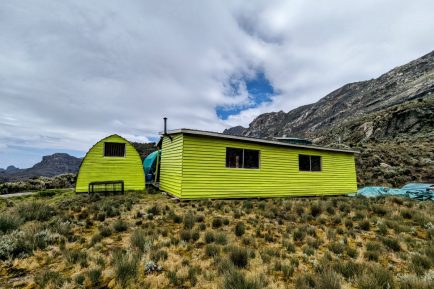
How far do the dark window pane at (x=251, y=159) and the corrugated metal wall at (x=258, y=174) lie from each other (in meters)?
0.31

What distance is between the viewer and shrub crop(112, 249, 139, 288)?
401 cm

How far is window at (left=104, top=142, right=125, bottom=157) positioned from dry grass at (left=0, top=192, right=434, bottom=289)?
569 centimetres

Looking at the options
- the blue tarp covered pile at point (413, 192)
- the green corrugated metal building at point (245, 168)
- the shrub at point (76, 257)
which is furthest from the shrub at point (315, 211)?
the shrub at point (76, 257)

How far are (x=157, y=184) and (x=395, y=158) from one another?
2669cm

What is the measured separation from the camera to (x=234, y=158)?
42.0 feet

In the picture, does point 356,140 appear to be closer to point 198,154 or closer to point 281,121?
point 198,154

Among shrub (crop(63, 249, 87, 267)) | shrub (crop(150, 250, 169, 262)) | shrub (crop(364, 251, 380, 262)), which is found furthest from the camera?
shrub (crop(364, 251, 380, 262))

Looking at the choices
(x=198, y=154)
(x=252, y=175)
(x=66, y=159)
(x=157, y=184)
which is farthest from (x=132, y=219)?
(x=66, y=159)

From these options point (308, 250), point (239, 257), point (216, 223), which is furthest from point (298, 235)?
point (216, 223)

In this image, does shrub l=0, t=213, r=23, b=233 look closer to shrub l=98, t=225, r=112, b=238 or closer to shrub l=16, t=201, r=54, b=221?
→ shrub l=16, t=201, r=54, b=221

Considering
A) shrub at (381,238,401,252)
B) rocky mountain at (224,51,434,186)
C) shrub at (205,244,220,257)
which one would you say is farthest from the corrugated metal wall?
rocky mountain at (224,51,434,186)

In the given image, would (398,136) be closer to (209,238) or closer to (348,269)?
(348,269)

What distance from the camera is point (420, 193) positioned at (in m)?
12.8

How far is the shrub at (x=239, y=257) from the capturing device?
4.73 m
